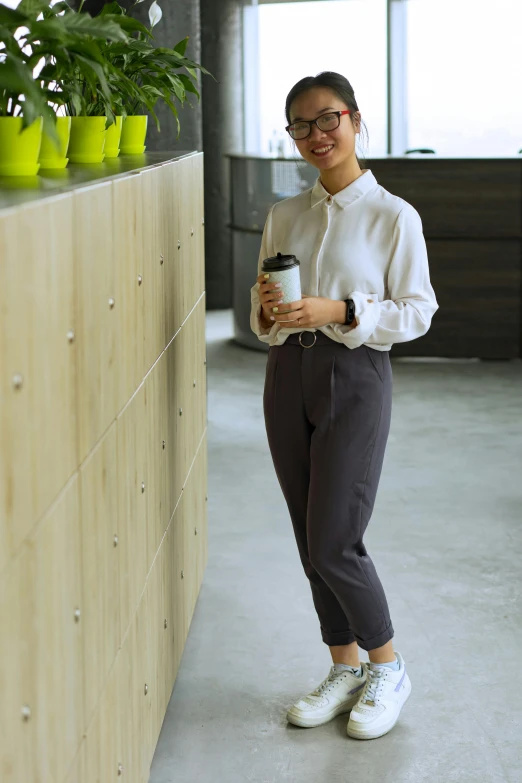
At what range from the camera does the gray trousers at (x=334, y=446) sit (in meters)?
2.48

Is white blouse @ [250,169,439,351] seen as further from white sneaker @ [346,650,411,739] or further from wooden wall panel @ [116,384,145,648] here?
white sneaker @ [346,650,411,739]

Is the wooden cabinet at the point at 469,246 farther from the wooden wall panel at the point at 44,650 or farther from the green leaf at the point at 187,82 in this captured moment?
the wooden wall panel at the point at 44,650

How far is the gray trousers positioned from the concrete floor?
360 mm

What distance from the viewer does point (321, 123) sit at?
94.7 inches

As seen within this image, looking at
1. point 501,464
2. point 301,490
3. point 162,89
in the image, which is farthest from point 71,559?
point 501,464

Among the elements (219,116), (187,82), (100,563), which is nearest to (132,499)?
(100,563)

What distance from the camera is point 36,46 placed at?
187cm

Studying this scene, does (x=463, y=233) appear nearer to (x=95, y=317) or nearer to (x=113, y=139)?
(x=113, y=139)

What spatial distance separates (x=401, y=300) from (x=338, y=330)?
175 mm

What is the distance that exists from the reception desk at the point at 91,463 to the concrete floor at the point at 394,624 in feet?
0.77

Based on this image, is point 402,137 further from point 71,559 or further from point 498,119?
point 71,559

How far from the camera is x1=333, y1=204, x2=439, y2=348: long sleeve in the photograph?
7.80ft

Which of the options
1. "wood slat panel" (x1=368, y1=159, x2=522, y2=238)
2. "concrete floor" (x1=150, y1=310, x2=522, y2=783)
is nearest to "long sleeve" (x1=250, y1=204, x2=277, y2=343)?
"concrete floor" (x1=150, y1=310, x2=522, y2=783)

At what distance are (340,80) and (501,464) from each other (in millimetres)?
3096
